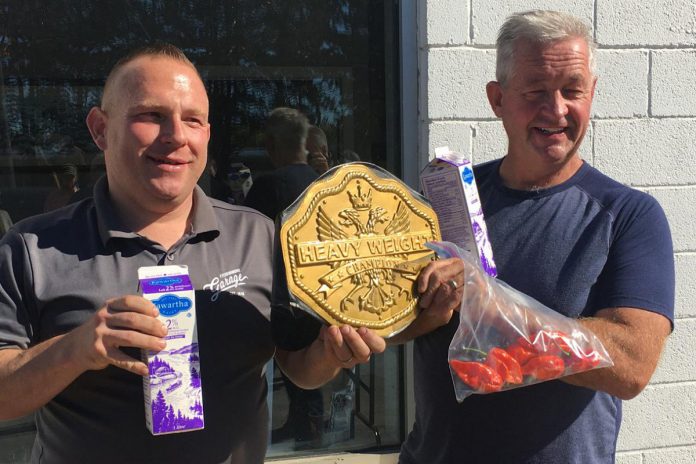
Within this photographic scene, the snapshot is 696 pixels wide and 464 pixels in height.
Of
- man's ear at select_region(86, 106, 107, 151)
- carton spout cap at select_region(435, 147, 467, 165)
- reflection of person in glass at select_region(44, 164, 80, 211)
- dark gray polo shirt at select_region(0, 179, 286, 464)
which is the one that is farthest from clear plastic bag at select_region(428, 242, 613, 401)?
reflection of person in glass at select_region(44, 164, 80, 211)

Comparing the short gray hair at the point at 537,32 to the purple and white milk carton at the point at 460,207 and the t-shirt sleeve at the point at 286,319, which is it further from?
the t-shirt sleeve at the point at 286,319

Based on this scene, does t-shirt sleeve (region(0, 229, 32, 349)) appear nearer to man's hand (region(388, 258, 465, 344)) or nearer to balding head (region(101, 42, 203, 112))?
balding head (region(101, 42, 203, 112))

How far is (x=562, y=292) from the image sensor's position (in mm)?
1568

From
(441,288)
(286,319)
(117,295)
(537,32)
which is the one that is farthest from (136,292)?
(537,32)

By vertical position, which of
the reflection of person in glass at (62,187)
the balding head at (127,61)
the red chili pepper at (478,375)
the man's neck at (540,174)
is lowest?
the red chili pepper at (478,375)

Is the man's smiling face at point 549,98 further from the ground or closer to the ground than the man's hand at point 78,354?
further from the ground

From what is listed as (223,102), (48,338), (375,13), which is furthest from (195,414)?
(375,13)

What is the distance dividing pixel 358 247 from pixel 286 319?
24 centimetres

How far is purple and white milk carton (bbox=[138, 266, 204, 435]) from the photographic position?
1290 mm

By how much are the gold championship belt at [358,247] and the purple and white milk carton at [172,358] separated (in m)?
0.23

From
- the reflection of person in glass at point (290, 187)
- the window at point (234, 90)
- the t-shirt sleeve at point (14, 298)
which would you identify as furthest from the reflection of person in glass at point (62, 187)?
the t-shirt sleeve at point (14, 298)

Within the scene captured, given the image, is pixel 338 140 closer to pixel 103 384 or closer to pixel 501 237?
pixel 501 237

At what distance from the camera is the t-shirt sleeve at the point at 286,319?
55.6 inches

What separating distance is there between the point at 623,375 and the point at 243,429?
913 mm
